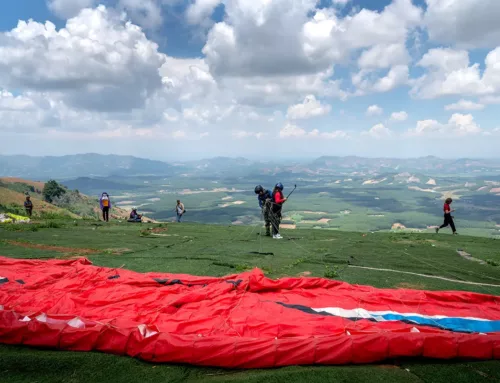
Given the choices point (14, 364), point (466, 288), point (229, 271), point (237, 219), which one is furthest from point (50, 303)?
point (237, 219)

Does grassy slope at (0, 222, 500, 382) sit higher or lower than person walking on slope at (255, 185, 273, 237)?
lower

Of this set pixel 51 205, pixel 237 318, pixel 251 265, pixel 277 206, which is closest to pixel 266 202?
pixel 277 206

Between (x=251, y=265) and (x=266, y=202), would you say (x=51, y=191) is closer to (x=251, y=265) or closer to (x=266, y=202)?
(x=266, y=202)

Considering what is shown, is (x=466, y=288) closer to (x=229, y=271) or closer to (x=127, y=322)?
(x=229, y=271)

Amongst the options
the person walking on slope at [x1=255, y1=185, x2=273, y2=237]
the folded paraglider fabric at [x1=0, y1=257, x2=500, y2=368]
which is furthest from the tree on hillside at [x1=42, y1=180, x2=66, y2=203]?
the folded paraglider fabric at [x1=0, y1=257, x2=500, y2=368]

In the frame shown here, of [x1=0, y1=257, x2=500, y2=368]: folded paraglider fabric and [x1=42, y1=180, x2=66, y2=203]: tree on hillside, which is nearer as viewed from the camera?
[x1=0, y1=257, x2=500, y2=368]: folded paraglider fabric

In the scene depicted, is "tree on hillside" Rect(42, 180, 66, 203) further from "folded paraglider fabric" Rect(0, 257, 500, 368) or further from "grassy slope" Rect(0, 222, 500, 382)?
"folded paraglider fabric" Rect(0, 257, 500, 368)
